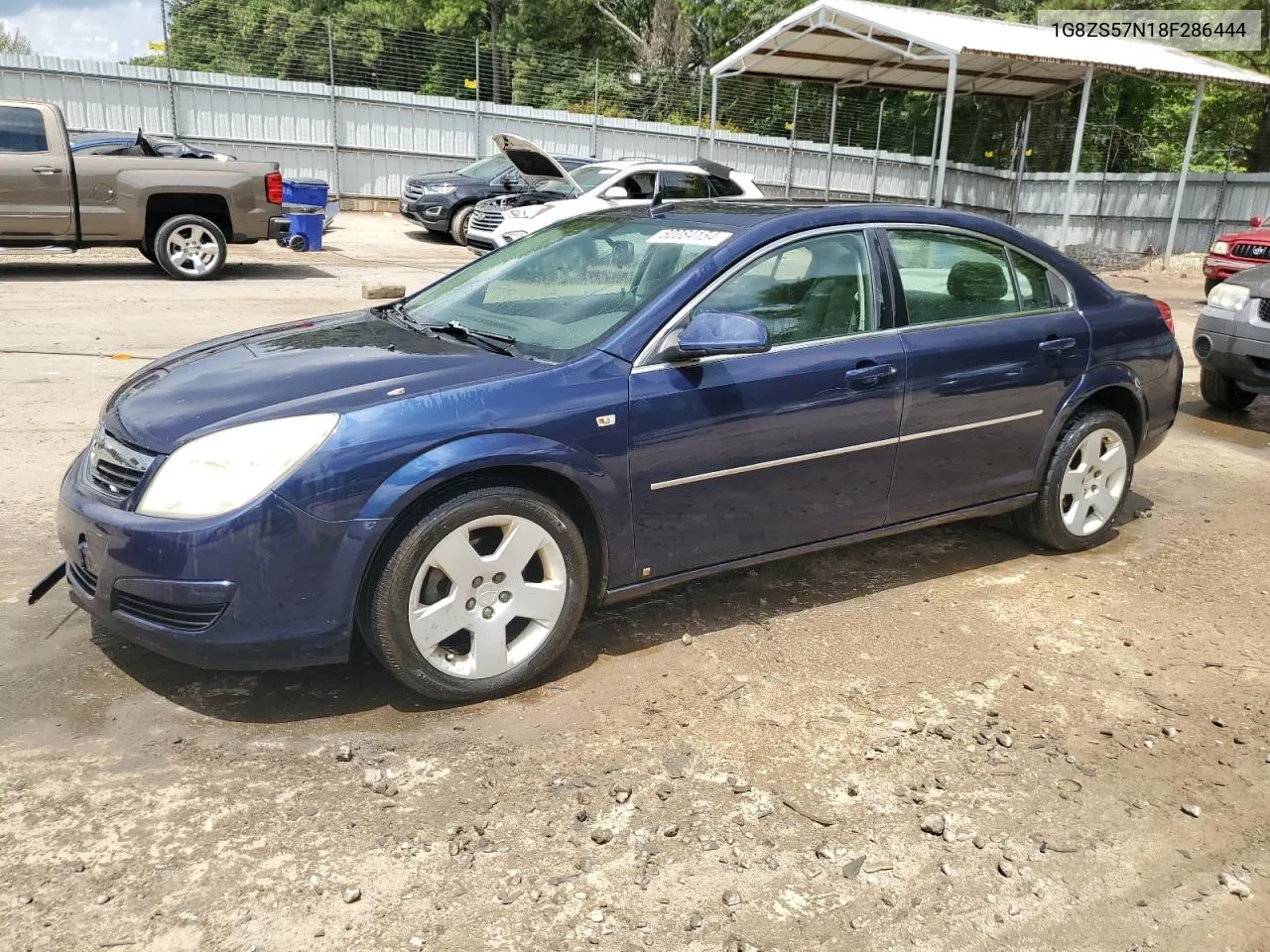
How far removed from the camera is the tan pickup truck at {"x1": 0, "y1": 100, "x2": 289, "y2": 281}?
1149cm

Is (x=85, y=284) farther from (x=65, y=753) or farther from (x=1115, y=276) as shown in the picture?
(x=1115, y=276)

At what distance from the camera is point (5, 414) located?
6.51m

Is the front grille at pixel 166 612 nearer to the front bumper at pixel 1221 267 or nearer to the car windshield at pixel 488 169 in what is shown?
the front bumper at pixel 1221 267

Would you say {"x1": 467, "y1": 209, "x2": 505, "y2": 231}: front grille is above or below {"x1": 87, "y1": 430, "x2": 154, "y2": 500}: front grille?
below

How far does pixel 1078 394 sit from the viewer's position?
4.77m

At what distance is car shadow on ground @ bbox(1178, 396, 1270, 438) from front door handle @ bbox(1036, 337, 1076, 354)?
3711 millimetres

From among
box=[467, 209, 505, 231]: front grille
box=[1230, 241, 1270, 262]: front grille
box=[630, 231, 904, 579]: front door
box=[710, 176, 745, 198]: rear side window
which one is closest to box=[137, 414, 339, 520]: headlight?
box=[630, 231, 904, 579]: front door

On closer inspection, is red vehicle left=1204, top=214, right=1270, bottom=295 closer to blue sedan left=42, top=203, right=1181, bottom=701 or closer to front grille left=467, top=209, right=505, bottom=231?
front grille left=467, top=209, right=505, bottom=231

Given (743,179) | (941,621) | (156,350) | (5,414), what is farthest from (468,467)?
(743,179)

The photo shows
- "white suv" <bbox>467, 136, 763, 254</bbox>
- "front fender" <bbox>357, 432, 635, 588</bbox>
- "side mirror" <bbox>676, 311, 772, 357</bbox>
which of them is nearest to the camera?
"front fender" <bbox>357, 432, 635, 588</bbox>

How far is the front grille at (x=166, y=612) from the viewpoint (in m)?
3.08

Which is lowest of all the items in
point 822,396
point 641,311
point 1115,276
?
point 1115,276

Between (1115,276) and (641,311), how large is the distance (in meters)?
20.4

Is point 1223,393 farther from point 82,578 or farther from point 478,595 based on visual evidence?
point 82,578
